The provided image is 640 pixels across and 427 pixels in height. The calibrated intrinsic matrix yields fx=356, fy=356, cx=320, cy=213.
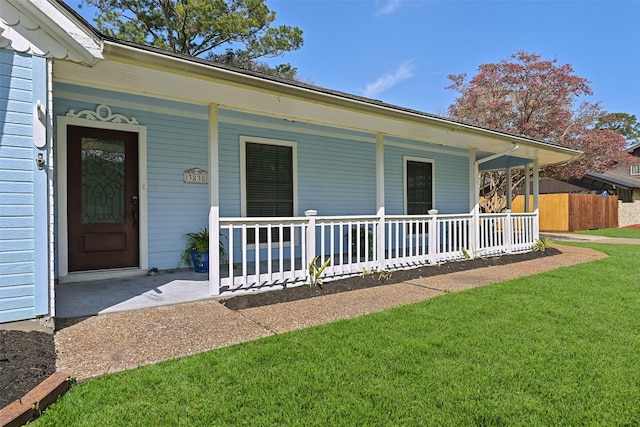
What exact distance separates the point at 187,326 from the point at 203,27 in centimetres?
1237

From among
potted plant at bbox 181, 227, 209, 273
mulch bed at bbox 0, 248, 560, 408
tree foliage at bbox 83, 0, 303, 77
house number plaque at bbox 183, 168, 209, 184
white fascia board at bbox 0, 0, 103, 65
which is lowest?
mulch bed at bbox 0, 248, 560, 408

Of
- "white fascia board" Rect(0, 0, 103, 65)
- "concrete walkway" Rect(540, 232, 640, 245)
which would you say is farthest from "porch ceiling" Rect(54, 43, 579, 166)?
"concrete walkway" Rect(540, 232, 640, 245)

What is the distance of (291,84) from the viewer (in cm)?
402

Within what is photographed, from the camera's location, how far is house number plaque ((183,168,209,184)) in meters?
5.57

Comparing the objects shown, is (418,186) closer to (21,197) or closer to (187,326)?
(187,326)

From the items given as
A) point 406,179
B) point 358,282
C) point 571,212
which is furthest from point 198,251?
point 571,212

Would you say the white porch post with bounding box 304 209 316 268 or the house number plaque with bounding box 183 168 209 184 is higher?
the house number plaque with bounding box 183 168 209 184

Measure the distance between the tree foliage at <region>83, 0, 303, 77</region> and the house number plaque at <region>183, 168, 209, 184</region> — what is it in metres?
9.06

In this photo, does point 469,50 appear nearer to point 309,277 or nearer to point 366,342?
point 309,277

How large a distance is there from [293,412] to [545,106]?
1357 centimetres

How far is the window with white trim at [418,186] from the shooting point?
329 inches

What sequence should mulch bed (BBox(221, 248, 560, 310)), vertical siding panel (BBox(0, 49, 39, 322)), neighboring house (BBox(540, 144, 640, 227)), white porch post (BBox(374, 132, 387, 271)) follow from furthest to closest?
neighboring house (BBox(540, 144, 640, 227)) < white porch post (BBox(374, 132, 387, 271)) < mulch bed (BBox(221, 248, 560, 310)) < vertical siding panel (BBox(0, 49, 39, 322))

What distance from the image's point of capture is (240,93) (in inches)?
155

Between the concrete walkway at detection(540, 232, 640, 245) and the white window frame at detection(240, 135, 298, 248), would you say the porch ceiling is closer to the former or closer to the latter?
the white window frame at detection(240, 135, 298, 248)
